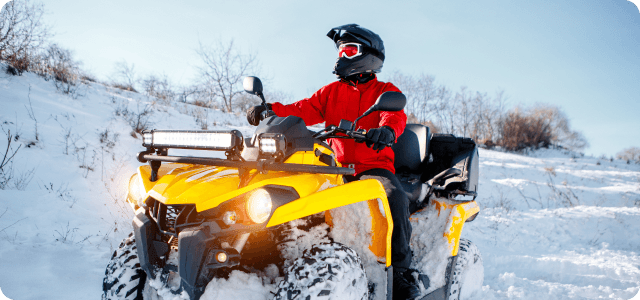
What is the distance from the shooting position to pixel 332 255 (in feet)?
4.71

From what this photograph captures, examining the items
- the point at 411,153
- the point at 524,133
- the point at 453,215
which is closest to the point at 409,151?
the point at 411,153

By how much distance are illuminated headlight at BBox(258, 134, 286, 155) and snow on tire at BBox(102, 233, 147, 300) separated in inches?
37.9

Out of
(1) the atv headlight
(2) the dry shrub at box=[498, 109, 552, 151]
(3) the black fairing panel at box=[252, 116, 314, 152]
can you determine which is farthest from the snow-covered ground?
(2) the dry shrub at box=[498, 109, 552, 151]

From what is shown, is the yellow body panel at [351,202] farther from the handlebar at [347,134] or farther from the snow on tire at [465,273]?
the snow on tire at [465,273]

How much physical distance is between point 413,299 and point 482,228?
13.3 feet

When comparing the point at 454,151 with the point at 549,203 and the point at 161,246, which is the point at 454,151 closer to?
the point at 161,246

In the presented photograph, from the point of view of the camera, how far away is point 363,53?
2406mm

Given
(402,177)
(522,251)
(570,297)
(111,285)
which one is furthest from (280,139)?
(522,251)

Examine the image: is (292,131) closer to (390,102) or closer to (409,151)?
(390,102)

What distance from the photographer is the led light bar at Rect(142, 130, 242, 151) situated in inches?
56.7

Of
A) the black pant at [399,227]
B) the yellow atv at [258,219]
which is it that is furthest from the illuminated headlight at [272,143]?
the black pant at [399,227]

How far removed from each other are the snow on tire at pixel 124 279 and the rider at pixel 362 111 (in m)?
1.07

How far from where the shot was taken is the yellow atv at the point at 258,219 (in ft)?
4.38

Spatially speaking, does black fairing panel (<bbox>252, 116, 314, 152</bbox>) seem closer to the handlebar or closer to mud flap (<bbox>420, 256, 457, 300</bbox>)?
the handlebar
